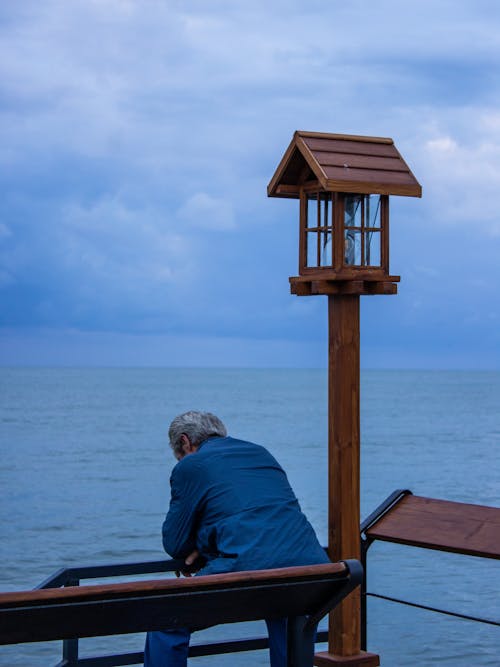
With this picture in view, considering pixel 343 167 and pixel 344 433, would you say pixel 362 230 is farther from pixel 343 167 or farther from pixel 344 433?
pixel 344 433

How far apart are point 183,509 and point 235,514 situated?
194 millimetres

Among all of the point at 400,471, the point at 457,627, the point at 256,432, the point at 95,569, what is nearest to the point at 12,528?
the point at 457,627

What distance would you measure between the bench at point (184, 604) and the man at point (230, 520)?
35 centimetres

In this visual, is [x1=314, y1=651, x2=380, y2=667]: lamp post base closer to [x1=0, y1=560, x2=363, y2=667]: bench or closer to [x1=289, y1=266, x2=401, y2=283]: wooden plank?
[x1=0, y1=560, x2=363, y2=667]: bench

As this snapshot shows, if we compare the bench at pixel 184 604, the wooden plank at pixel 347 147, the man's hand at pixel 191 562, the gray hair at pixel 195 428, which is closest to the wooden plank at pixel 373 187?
the wooden plank at pixel 347 147

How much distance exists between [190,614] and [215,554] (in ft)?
2.67

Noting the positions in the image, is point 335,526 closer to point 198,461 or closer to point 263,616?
point 198,461

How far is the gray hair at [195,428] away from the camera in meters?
3.64

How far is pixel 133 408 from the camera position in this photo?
60531 millimetres

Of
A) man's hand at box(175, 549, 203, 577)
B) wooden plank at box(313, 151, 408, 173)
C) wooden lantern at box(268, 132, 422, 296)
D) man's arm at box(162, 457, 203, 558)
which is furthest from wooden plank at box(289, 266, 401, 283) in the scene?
man's hand at box(175, 549, 203, 577)

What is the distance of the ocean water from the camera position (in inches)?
355

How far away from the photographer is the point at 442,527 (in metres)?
4.32

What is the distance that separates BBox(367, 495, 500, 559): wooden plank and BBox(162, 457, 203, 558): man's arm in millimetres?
1135

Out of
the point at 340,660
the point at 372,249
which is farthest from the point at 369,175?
the point at 340,660
